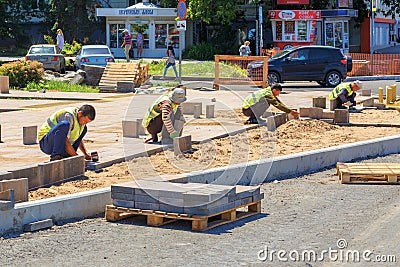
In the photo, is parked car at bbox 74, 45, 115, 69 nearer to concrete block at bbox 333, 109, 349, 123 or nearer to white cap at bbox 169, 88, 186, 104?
concrete block at bbox 333, 109, 349, 123

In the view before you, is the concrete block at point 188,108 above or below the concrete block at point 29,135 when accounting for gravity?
above

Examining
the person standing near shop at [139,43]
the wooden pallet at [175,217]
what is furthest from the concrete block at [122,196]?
the person standing near shop at [139,43]

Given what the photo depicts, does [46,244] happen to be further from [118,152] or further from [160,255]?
[118,152]

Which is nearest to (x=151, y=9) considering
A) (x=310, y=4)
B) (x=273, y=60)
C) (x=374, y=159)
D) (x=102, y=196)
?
(x=310, y=4)

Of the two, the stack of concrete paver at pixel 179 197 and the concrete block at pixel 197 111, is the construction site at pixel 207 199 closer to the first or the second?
the stack of concrete paver at pixel 179 197

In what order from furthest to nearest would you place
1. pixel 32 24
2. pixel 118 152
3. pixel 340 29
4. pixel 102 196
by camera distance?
pixel 32 24, pixel 340 29, pixel 118 152, pixel 102 196

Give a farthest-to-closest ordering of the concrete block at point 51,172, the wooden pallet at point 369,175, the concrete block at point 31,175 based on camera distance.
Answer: the wooden pallet at point 369,175, the concrete block at point 51,172, the concrete block at point 31,175

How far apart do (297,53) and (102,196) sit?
23.1 m

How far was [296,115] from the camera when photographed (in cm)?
1928

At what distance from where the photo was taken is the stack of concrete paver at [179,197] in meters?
10.1

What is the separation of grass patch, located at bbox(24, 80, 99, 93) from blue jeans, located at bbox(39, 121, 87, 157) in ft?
55.8

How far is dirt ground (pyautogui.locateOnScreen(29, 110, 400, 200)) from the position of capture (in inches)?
489

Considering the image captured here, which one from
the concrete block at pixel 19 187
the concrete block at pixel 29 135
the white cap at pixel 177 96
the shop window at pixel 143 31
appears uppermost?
the shop window at pixel 143 31

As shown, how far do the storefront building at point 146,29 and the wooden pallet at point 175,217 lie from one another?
45.1 meters
